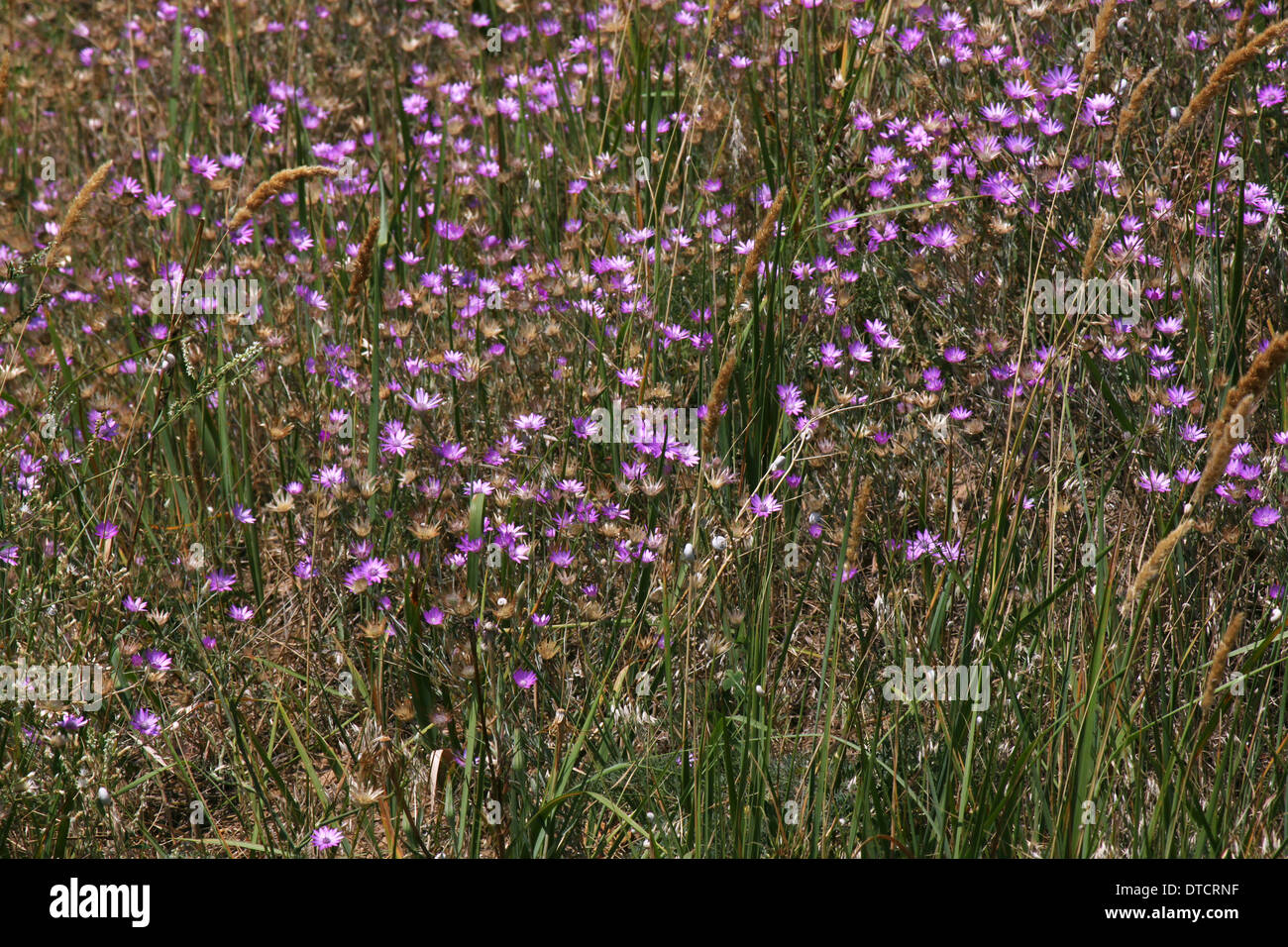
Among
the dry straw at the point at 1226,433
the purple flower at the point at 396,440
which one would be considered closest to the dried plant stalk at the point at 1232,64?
the dry straw at the point at 1226,433

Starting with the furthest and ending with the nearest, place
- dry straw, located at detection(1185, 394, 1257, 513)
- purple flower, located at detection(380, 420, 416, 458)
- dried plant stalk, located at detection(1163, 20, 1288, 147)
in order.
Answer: purple flower, located at detection(380, 420, 416, 458)
dried plant stalk, located at detection(1163, 20, 1288, 147)
dry straw, located at detection(1185, 394, 1257, 513)

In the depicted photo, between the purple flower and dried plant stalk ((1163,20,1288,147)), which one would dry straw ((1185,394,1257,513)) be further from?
the purple flower

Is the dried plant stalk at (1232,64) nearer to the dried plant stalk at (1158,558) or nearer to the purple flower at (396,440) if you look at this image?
the dried plant stalk at (1158,558)

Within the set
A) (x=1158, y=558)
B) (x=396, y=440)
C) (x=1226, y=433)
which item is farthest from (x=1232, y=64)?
(x=396, y=440)

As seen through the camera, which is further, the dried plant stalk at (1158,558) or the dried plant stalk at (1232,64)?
the dried plant stalk at (1232,64)

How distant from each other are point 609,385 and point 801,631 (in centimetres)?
75

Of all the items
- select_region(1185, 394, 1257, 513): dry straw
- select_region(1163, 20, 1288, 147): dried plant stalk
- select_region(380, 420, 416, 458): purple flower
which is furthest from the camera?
select_region(380, 420, 416, 458): purple flower

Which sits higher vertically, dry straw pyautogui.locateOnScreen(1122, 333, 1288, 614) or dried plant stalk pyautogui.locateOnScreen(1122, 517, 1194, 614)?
dry straw pyautogui.locateOnScreen(1122, 333, 1288, 614)

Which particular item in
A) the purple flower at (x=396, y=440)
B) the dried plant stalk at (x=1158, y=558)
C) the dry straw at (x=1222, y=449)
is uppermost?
the dry straw at (x=1222, y=449)

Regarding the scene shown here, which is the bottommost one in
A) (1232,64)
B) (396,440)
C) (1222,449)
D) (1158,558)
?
(396,440)

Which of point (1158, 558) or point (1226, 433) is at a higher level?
point (1226, 433)

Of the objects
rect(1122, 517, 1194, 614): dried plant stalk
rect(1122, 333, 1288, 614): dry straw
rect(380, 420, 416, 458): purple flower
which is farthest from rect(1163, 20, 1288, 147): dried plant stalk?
rect(380, 420, 416, 458): purple flower

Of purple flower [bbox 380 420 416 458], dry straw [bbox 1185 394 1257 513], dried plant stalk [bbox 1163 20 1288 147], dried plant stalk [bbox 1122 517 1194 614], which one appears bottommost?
purple flower [bbox 380 420 416 458]

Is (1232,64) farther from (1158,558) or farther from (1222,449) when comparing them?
(1158,558)
